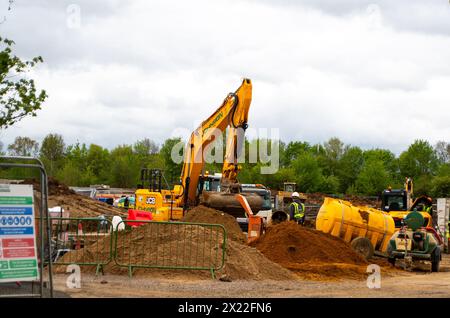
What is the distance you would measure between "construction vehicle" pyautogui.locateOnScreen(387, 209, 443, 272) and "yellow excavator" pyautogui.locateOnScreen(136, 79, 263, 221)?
18.0 ft

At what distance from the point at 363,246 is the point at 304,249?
8.58 ft

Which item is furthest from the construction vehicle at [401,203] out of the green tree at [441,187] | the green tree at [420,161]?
the green tree at [420,161]

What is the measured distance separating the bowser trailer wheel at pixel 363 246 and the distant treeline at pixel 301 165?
6799cm

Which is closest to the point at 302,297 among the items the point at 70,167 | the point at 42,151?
the point at 70,167

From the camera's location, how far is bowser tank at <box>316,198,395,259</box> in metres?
22.6

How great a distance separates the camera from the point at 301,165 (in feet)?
343

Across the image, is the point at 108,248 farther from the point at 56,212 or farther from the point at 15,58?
the point at 15,58

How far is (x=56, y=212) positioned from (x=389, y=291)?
12.1 meters

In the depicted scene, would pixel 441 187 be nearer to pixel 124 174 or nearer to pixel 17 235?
pixel 124 174

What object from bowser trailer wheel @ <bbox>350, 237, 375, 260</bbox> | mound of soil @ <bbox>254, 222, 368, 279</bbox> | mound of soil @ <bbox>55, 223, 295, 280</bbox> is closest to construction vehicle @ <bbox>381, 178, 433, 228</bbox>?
bowser trailer wheel @ <bbox>350, 237, 375, 260</bbox>

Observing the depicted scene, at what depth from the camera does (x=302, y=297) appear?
45.5 ft

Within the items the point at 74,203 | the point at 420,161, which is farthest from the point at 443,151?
the point at 74,203

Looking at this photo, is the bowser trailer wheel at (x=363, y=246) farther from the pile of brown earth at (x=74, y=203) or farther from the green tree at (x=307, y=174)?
the green tree at (x=307, y=174)

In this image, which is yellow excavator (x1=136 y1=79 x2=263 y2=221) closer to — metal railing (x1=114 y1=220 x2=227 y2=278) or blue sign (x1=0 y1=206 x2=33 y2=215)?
metal railing (x1=114 y1=220 x2=227 y2=278)
